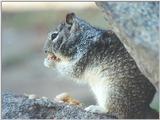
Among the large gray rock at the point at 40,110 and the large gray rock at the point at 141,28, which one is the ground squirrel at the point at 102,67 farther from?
the large gray rock at the point at 141,28

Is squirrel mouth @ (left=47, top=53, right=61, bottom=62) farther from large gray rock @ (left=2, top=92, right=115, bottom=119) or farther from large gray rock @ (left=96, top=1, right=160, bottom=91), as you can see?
large gray rock @ (left=96, top=1, right=160, bottom=91)

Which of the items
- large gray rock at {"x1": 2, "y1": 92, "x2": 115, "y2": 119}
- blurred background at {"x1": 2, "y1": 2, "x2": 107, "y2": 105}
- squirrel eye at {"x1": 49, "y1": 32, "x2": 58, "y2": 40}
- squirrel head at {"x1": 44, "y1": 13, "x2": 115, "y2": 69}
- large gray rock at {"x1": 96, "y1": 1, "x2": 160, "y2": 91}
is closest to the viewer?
large gray rock at {"x1": 96, "y1": 1, "x2": 160, "y2": 91}

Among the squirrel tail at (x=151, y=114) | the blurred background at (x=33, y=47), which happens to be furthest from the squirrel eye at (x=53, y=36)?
the blurred background at (x=33, y=47)

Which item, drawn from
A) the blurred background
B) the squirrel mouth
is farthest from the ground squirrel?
the blurred background

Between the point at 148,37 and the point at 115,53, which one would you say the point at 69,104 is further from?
the point at 148,37

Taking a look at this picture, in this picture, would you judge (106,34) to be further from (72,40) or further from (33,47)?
(33,47)
